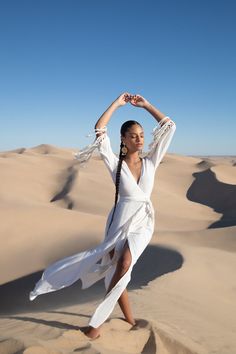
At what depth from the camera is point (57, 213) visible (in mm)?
13164

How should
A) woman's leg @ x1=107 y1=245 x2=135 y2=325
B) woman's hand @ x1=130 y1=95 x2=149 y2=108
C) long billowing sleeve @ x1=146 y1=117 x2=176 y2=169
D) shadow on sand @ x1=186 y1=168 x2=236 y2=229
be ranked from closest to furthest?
woman's leg @ x1=107 y1=245 x2=135 y2=325 < long billowing sleeve @ x1=146 y1=117 x2=176 y2=169 < woman's hand @ x1=130 y1=95 x2=149 y2=108 < shadow on sand @ x1=186 y1=168 x2=236 y2=229

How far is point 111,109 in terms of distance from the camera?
4.35m

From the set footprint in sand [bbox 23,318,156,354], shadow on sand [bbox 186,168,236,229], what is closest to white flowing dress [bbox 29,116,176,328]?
footprint in sand [bbox 23,318,156,354]

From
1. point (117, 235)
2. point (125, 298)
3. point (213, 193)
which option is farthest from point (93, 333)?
point (213, 193)

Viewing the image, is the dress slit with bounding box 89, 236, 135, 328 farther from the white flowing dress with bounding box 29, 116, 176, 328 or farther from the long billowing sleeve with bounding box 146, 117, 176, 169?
the long billowing sleeve with bounding box 146, 117, 176, 169

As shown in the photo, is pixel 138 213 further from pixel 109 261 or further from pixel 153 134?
pixel 153 134

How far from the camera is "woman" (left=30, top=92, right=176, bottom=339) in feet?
13.1

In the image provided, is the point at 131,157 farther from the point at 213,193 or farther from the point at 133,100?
the point at 213,193

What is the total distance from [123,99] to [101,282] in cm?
454

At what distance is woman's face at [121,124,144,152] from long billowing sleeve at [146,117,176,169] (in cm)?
17

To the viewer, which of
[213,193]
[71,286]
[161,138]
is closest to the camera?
[161,138]

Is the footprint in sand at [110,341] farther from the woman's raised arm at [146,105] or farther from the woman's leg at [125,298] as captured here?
the woman's raised arm at [146,105]

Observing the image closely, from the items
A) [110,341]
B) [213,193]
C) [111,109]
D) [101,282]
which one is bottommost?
[213,193]

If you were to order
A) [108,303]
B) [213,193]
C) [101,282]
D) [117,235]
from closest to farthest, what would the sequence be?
[108,303]
[117,235]
[101,282]
[213,193]
